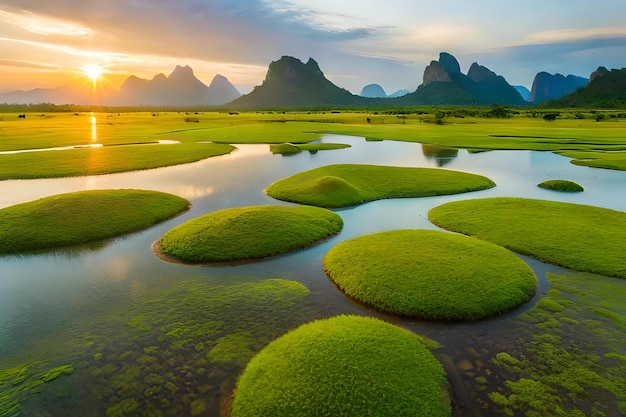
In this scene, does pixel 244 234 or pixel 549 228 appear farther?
pixel 549 228

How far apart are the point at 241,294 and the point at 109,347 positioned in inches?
277

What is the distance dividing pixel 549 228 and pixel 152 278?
30.0m

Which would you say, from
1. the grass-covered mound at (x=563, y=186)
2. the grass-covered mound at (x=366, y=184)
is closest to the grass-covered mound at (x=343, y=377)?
the grass-covered mound at (x=366, y=184)

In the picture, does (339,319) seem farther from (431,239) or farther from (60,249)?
(60,249)

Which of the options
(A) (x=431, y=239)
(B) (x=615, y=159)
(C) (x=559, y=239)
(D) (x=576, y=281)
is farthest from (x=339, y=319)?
(B) (x=615, y=159)

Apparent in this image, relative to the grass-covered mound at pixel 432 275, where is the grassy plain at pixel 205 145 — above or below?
above

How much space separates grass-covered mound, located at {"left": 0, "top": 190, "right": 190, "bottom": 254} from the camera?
29859 millimetres

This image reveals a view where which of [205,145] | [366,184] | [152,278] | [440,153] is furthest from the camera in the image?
[205,145]

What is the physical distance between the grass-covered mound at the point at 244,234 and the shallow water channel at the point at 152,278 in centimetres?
123

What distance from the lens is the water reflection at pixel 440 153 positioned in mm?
68812

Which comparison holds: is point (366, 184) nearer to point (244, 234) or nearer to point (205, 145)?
point (244, 234)

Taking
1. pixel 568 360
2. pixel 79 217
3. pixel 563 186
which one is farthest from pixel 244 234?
pixel 563 186

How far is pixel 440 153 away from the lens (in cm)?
7738

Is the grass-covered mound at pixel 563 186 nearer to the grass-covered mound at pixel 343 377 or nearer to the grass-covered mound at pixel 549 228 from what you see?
the grass-covered mound at pixel 549 228
